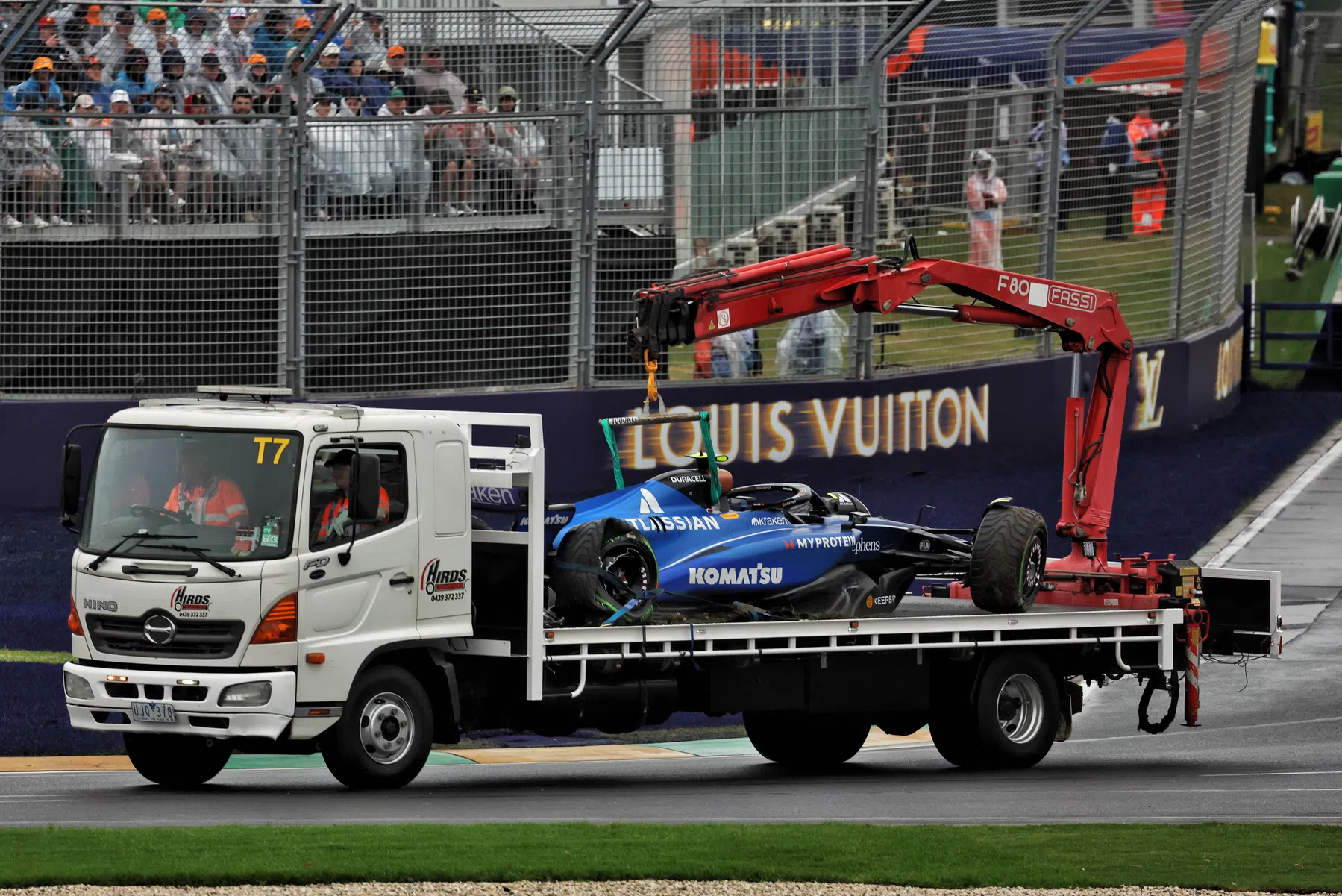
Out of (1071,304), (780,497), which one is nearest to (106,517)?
(780,497)

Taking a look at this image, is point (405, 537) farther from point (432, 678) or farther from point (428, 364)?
point (428, 364)

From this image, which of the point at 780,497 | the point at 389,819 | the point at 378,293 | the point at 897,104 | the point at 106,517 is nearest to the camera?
the point at 389,819

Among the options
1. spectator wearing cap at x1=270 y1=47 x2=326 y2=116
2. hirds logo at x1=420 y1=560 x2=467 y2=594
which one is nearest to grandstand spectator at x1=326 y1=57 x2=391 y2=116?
spectator wearing cap at x1=270 y1=47 x2=326 y2=116

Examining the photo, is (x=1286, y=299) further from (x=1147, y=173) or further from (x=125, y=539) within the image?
(x=125, y=539)

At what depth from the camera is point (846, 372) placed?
2248 cm

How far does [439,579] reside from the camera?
493 inches

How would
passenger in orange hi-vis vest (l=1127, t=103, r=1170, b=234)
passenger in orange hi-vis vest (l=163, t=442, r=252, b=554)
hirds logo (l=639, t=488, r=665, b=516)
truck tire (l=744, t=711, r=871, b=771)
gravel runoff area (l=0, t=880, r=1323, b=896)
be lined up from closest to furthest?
gravel runoff area (l=0, t=880, r=1323, b=896), passenger in orange hi-vis vest (l=163, t=442, r=252, b=554), hirds logo (l=639, t=488, r=665, b=516), truck tire (l=744, t=711, r=871, b=771), passenger in orange hi-vis vest (l=1127, t=103, r=1170, b=234)

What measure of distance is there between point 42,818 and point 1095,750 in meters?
7.74

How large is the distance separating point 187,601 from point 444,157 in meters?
9.12

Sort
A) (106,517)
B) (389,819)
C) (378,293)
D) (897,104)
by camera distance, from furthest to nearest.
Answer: (897,104) → (378,293) → (106,517) → (389,819)

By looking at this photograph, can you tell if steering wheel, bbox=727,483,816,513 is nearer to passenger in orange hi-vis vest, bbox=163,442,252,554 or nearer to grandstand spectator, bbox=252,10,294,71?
passenger in orange hi-vis vest, bbox=163,442,252,554

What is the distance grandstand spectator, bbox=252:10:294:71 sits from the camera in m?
19.3

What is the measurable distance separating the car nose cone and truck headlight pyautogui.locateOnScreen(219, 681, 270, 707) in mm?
451

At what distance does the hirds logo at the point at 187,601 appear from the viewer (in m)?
11.7
